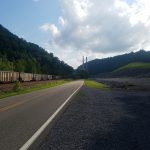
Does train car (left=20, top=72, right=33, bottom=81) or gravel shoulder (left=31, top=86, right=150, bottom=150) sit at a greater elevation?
train car (left=20, top=72, right=33, bottom=81)

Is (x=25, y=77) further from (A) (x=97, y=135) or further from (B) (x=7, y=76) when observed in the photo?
(A) (x=97, y=135)

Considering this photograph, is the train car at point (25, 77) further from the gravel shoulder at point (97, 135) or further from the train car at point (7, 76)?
the gravel shoulder at point (97, 135)

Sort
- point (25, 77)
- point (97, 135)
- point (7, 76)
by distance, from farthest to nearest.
→ point (25, 77) → point (7, 76) → point (97, 135)

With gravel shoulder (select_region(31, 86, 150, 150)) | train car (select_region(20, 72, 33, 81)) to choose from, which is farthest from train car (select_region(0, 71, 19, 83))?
gravel shoulder (select_region(31, 86, 150, 150))

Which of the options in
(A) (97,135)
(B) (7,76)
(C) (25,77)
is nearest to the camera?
(A) (97,135)

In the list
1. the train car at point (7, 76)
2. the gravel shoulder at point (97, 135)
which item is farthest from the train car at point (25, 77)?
the gravel shoulder at point (97, 135)

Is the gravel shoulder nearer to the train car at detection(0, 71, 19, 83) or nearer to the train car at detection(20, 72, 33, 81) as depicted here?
the train car at detection(0, 71, 19, 83)

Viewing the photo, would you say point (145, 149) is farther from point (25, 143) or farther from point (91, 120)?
point (91, 120)

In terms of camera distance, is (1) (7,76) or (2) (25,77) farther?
(2) (25,77)

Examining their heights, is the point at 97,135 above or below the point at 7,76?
below

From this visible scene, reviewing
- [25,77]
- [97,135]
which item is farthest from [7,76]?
[97,135]

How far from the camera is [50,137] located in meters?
9.53

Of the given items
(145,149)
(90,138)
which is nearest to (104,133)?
(90,138)

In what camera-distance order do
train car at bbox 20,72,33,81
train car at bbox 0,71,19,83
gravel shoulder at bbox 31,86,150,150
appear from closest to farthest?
gravel shoulder at bbox 31,86,150,150 < train car at bbox 0,71,19,83 < train car at bbox 20,72,33,81
